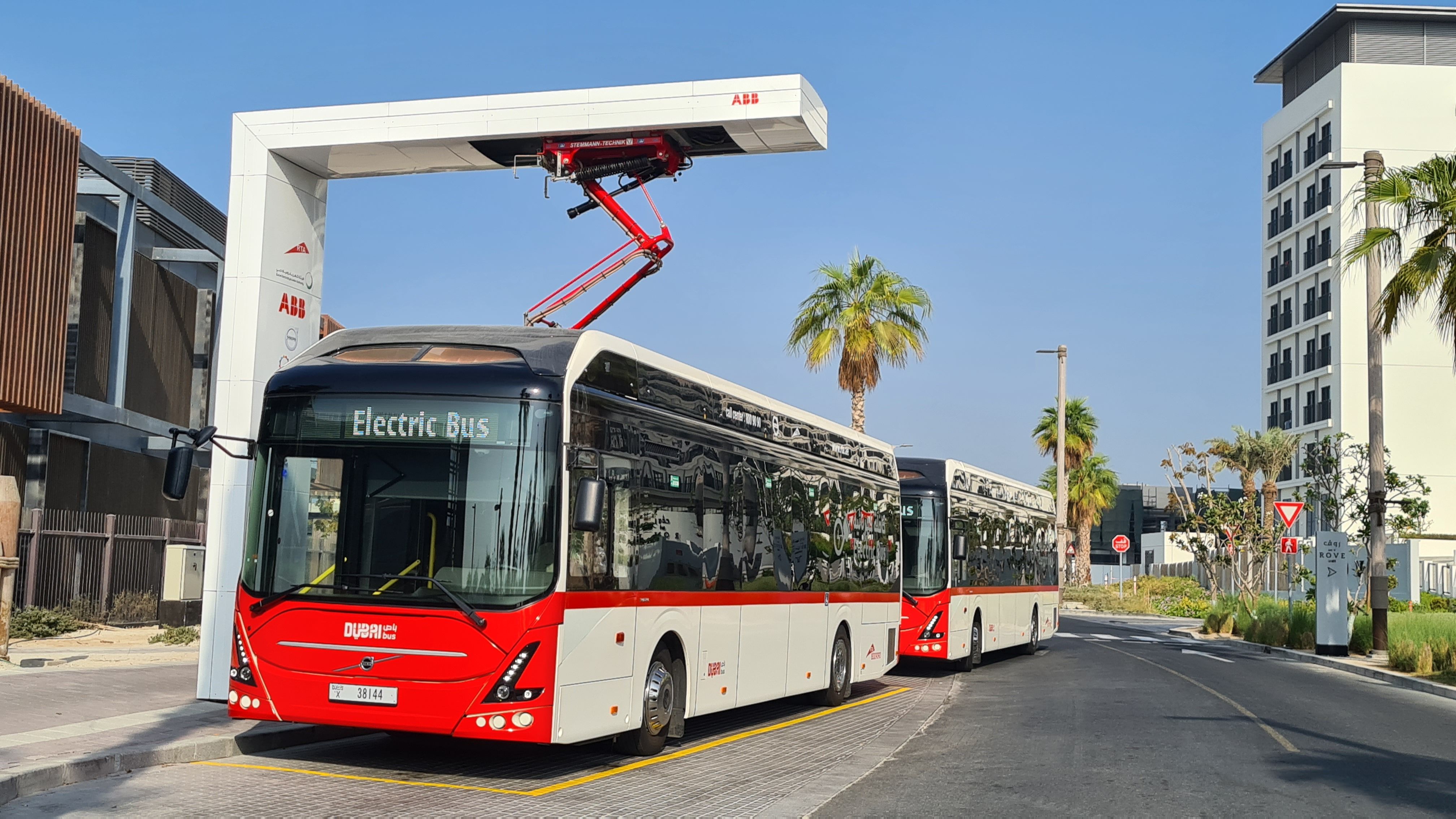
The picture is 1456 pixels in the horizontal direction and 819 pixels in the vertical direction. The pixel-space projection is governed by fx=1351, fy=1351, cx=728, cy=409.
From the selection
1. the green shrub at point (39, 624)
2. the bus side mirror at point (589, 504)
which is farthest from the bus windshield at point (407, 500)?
the green shrub at point (39, 624)

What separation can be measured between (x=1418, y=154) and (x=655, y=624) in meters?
64.5

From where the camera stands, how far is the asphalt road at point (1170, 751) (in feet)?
31.9

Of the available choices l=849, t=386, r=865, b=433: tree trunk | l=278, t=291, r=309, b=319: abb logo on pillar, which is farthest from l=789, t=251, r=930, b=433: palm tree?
l=278, t=291, r=309, b=319: abb logo on pillar

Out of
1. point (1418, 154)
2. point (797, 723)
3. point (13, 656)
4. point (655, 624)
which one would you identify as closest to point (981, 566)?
point (797, 723)

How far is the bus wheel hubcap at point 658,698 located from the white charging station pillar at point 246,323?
14.2 feet

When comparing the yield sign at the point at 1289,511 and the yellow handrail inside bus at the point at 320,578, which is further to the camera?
the yield sign at the point at 1289,511

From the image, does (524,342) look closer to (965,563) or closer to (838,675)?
(838,675)

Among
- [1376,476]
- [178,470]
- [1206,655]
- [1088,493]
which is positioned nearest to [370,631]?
[178,470]

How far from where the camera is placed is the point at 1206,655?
28.7 m

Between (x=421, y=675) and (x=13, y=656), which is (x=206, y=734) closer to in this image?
(x=421, y=675)

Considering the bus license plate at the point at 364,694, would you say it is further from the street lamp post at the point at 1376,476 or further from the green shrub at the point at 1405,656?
the street lamp post at the point at 1376,476

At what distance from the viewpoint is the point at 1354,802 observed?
9836 mm

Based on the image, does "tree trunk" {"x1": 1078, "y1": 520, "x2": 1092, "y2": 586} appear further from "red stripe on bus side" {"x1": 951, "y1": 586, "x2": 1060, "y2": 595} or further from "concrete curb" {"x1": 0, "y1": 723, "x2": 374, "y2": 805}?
"concrete curb" {"x1": 0, "y1": 723, "x2": 374, "y2": 805}

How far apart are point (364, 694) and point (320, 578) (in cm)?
93
